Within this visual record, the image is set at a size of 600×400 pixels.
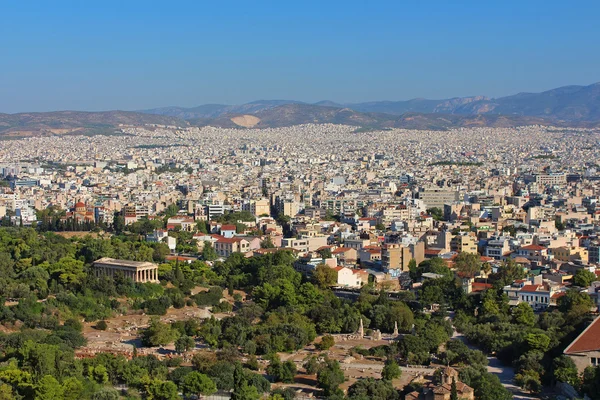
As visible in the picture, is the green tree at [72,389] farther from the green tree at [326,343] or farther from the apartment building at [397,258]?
the apartment building at [397,258]

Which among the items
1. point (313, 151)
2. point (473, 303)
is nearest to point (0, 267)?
point (473, 303)

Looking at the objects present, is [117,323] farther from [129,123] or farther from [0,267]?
[129,123]

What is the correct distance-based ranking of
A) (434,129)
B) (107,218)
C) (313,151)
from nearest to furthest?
(107,218) → (313,151) → (434,129)

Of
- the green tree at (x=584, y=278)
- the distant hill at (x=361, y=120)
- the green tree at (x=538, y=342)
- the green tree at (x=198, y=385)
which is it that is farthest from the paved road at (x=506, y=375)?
the distant hill at (x=361, y=120)

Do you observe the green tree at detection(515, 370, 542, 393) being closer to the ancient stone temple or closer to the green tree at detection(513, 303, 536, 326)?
the green tree at detection(513, 303, 536, 326)

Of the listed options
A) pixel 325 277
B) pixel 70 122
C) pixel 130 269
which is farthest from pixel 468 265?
pixel 70 122

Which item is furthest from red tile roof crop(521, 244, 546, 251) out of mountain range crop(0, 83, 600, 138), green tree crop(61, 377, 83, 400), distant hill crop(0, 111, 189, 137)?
mountain range crop(0, 83, 600, 138)

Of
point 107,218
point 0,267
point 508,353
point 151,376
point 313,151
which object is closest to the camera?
point 151,376

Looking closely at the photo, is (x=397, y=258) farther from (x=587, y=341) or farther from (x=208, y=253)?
(x=587, y=341)
